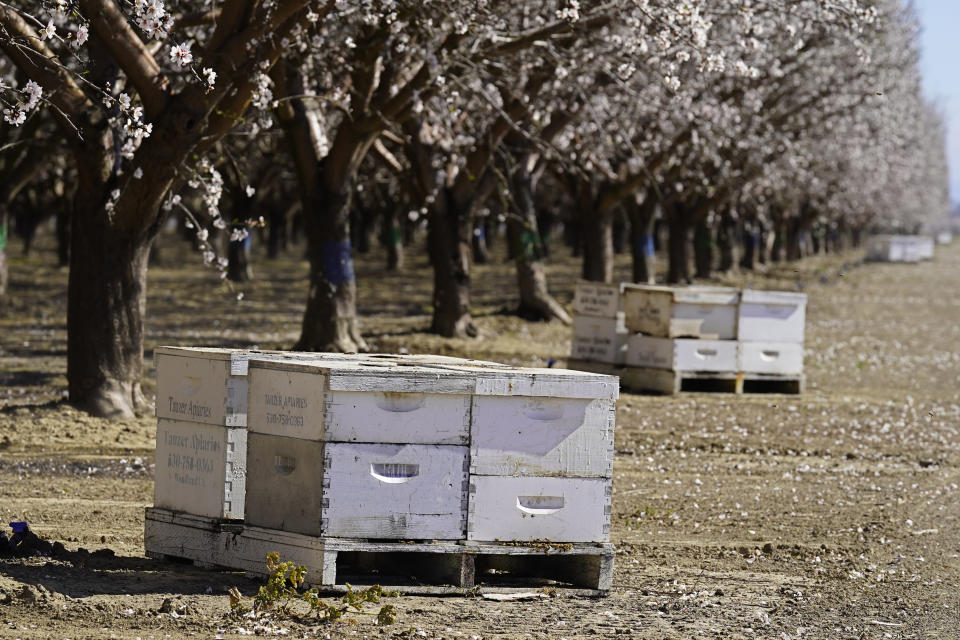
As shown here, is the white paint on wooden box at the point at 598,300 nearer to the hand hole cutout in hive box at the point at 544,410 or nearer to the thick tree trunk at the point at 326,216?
the thick tree trunk at the point at 326,216

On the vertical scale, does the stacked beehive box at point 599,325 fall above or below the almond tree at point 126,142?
below

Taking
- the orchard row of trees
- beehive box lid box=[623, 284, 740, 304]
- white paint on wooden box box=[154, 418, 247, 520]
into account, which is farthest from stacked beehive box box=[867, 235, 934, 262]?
white paint on wooden box box=[154, 418, 247, 520]

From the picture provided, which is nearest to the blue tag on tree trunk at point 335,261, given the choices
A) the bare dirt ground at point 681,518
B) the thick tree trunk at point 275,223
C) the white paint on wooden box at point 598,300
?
the bare dirt ground at point 681,518

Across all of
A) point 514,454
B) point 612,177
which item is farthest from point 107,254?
point 612,177

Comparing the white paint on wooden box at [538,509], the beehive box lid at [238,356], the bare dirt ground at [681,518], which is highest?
the beehive box lid at [238,356]

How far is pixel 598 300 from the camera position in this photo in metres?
16.8

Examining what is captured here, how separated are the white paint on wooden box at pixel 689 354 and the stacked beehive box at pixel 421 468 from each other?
875 centimetres

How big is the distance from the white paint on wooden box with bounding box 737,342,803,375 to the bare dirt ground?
379 mm

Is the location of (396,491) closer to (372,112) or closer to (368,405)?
(368,405)

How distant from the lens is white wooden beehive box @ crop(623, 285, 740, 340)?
1562 cm

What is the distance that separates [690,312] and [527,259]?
872 centimetres

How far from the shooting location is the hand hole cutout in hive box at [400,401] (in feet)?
21.6

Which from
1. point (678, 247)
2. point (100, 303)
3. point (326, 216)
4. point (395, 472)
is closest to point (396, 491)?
point (395, 472)

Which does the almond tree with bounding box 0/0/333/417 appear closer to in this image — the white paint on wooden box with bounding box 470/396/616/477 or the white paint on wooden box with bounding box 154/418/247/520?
the white paint on wooden box with bounding box 154/418/247/520
